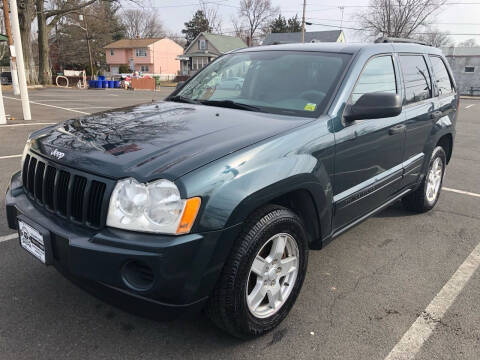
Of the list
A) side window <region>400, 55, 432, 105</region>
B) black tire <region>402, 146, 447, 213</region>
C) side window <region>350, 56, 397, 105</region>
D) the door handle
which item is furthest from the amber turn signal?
black tire <region>402, 146, 447, 213</region>

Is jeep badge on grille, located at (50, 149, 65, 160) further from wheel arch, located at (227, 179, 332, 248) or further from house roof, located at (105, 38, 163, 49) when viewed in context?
house roof, located at (105, 38, 163, 49)

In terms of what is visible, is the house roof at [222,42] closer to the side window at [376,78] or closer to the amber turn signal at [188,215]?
the side window at [376,78]

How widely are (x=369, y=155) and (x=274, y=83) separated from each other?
3.04 ft

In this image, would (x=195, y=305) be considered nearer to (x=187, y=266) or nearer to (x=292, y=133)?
(x=187, y=266)

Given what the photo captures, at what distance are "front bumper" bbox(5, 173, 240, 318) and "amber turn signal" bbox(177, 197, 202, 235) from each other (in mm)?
38

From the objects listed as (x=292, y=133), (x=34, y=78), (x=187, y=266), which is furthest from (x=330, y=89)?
(x=34, y=78)

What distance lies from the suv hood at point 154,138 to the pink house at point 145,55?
206 ft

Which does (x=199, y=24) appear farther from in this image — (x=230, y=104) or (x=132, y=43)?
(x=230, y=104)

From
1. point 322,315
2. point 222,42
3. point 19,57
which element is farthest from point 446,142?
point 222,42

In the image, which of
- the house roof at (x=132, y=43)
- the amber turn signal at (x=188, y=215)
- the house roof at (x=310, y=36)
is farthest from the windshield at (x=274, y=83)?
the house roof at (x=132, y=43)

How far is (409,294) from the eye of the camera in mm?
3043

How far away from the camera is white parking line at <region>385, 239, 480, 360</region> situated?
242 centimetres

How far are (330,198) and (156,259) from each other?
133 centimetres

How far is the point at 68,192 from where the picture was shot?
221cm
